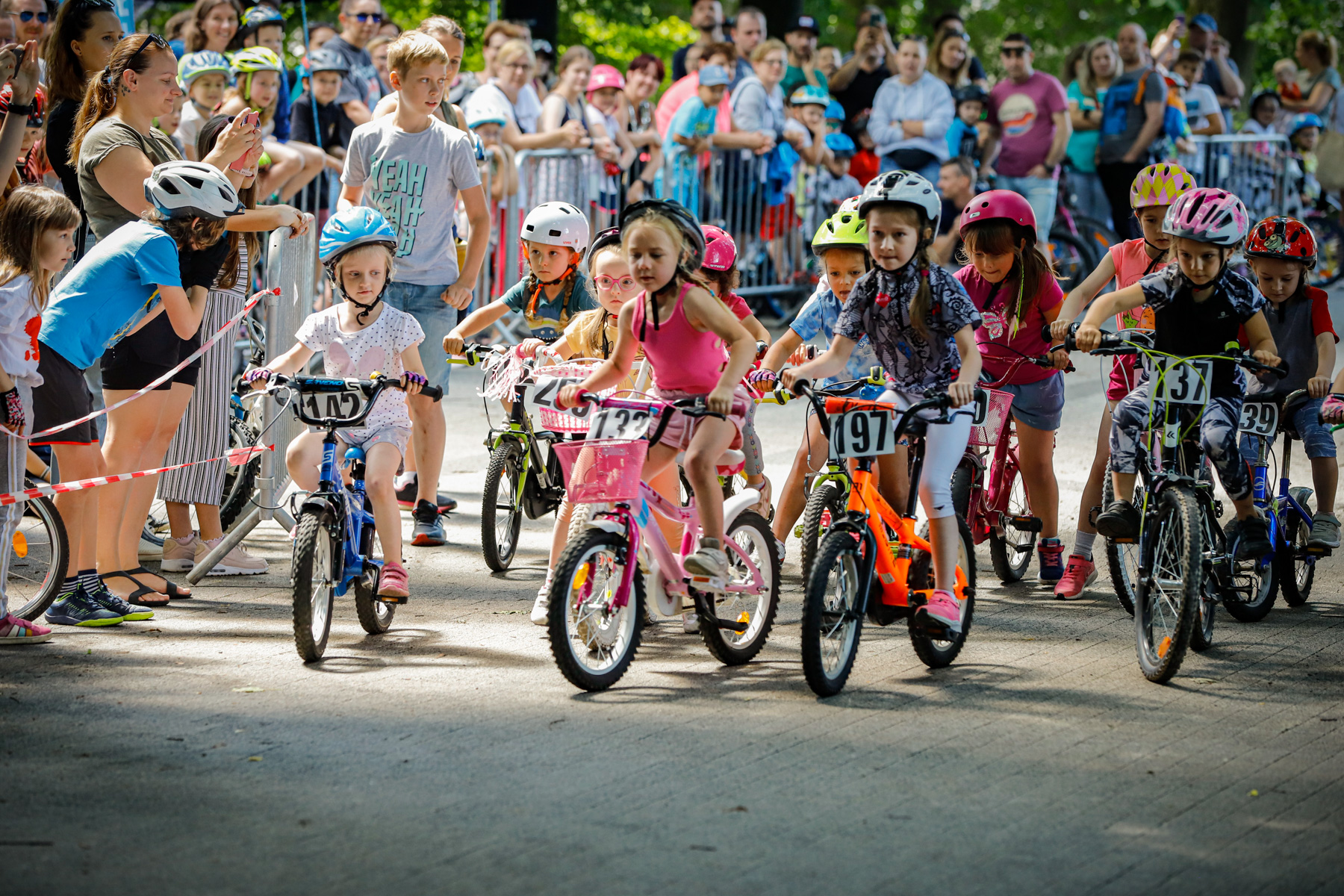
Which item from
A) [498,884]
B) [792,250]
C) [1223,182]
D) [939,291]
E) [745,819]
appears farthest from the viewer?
[1223,182]

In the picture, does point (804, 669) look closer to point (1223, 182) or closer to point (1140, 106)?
point (1140, 106)

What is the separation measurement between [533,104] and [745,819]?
1034cm

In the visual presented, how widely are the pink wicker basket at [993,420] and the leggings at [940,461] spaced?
96 centimetres

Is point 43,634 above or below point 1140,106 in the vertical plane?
below

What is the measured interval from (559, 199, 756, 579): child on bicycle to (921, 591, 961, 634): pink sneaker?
Result: 0.76m

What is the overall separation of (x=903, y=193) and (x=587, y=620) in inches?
75.6

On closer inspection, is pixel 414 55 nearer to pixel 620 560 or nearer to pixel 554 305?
pixel 554 305

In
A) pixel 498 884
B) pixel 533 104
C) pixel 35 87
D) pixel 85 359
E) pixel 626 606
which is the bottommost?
pixel 498 884

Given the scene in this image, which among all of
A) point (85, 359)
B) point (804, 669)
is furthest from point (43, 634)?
point (804, 669)

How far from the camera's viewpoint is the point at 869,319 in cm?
615

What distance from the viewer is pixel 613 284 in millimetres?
7156

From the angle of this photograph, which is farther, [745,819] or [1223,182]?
[1223,182]

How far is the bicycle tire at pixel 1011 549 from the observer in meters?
7.60

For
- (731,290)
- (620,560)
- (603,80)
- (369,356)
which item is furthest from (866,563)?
(603,80)
